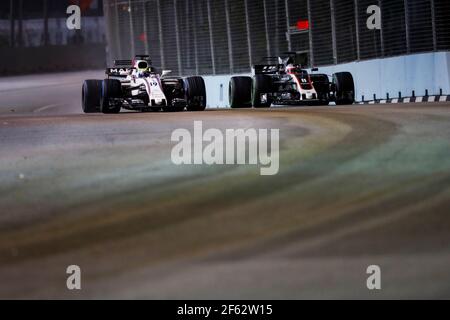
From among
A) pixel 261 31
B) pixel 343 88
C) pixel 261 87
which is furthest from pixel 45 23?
pixel 343 88

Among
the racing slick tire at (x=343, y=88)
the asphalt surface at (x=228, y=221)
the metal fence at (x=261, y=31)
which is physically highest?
the metal fence at (x=261, y=31)

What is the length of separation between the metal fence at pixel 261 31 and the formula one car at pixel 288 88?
252cm

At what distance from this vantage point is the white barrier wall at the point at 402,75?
81.8ft

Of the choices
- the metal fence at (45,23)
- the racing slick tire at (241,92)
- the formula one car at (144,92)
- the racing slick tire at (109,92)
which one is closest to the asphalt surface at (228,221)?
the racing slick tire at (109,92)

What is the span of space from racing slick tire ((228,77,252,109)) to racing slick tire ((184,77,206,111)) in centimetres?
311

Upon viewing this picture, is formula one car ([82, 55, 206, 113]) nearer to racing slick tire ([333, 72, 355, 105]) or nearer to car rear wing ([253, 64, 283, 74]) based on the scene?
car rear wing ([253, 64, 283, 74])

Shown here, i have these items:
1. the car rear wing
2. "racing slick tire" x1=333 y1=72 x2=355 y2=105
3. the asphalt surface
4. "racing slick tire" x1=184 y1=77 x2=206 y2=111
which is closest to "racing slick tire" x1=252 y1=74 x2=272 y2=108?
the car rear wing

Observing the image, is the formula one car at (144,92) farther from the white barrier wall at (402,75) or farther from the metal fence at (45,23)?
the metal fence at (45,23)

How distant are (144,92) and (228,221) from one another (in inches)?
637

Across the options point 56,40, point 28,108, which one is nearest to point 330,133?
point 28,108

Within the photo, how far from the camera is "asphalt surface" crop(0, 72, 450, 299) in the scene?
18.5 ft
